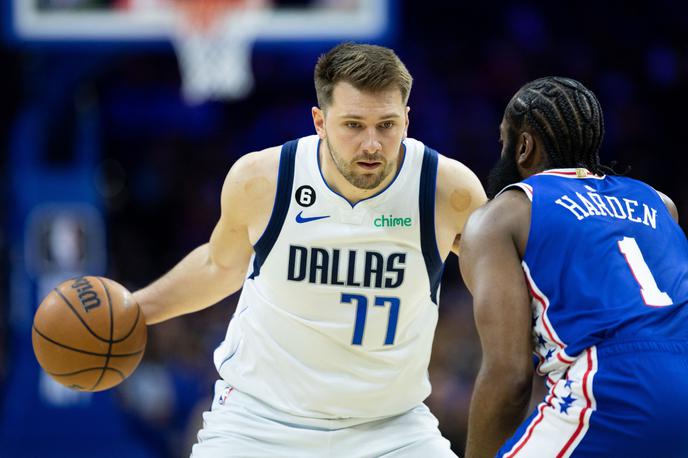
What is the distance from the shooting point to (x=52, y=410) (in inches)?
413

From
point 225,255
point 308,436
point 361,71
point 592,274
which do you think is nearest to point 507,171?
point 592,274

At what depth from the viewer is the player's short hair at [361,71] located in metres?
4.23

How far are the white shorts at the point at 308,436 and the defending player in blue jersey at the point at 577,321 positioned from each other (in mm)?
1052

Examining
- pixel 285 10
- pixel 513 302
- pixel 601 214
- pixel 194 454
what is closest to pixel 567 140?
pixel 601 214

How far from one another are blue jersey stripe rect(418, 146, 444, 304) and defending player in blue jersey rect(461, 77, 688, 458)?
0.95 meters

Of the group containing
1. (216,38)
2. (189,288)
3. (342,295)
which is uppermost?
(216,38)

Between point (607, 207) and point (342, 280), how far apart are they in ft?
4.32

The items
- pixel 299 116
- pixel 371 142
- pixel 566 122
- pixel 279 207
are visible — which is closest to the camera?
pixel 566 122

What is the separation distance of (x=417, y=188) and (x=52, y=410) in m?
7.14

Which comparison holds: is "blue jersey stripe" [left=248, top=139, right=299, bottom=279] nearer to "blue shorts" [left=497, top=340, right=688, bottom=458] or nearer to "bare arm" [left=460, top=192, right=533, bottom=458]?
"bare arm" [left=460, top=192, right=533, bottom=458]

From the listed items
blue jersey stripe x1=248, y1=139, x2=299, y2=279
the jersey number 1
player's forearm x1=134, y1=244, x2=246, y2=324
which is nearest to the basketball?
player's forearm x1=134, y1=244, x2=246, y2=324

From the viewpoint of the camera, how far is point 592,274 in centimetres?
326

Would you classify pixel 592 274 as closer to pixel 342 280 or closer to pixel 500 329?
pixel 500 329

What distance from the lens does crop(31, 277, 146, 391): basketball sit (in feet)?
15.7
